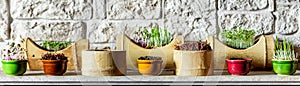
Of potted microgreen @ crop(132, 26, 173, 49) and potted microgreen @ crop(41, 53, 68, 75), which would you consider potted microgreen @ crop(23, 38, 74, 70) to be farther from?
potted microgreen @ crop(132, 26, 173, 49)

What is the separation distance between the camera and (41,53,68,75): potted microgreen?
1087mm

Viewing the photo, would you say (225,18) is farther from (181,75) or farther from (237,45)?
(181,75)

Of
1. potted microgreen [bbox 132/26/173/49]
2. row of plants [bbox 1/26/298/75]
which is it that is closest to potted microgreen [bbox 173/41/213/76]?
row of plants [bbox 1/26/298/75]

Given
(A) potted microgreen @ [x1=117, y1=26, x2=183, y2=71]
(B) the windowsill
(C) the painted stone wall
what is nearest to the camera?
(B) the windowsill

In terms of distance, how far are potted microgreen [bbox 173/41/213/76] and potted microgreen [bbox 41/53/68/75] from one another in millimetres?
285

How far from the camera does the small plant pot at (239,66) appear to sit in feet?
3.54

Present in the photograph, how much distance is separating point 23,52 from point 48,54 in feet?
0.37

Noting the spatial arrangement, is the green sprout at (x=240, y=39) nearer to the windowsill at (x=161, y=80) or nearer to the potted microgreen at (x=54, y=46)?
the windowsill at (x=161, y=80)

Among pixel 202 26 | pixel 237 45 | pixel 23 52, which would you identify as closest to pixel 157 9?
pixel 202 26

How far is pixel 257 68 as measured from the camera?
1.19m

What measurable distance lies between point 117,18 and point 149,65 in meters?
0.26

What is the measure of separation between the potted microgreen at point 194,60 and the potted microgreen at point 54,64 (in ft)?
0.93

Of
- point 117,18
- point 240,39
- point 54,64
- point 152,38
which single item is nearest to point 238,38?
point 240,39

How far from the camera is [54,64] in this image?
109 cm
